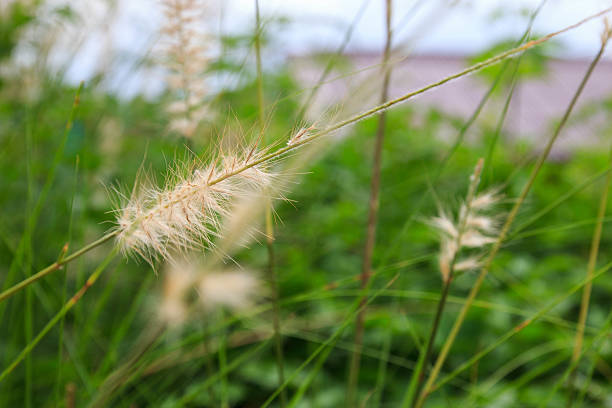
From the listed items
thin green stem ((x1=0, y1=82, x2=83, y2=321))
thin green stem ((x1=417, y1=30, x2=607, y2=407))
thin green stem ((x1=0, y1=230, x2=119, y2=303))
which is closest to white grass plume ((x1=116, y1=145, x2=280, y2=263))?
thin green stem ((x1=0, y1=230, x2=119, y2=303))

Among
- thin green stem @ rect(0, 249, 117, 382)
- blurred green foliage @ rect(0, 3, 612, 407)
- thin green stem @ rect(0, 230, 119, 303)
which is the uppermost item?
thin green stem @ rect(0, 230, 119, 303)

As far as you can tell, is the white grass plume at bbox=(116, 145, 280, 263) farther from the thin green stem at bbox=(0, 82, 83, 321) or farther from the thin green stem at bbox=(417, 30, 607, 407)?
the thin green stem at bbox=(417, 30, 607, 407)

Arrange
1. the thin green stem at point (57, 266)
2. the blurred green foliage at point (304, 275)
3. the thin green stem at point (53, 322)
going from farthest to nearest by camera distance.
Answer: the blurred green foliage at point (304, 275), the thin green stem at point (53, 322), the thin green stem at point (57, 266)

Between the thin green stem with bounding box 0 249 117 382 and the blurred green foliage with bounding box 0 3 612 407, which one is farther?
the blurred green foliage with bounding box 0 3 612 407

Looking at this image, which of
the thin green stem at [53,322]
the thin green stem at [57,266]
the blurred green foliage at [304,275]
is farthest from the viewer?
the blurred green foliage at [304,275]

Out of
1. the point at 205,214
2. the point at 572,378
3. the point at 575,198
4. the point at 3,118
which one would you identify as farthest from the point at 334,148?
the point at 205,214

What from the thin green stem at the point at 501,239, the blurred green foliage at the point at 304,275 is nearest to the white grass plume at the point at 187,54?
the blurred green foliage at the point at 304,275

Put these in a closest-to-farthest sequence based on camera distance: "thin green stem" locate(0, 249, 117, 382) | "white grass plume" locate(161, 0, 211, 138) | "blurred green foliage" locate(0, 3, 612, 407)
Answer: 1. "thin green stem" locate(0, 249, 117, 382)
2. "white grass plume" locate(161, 0, 211, 138)
3. "blurred green foliage" locate(0, 3, 612, 407)

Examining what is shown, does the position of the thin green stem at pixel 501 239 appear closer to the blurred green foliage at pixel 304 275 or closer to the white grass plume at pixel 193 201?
the blurred green foliage at pixel 304 275

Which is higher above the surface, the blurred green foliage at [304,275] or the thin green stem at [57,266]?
the thin green stem at [57,266]

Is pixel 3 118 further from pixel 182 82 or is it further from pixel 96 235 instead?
pixel 182 82

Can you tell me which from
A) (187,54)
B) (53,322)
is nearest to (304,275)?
(187,54)

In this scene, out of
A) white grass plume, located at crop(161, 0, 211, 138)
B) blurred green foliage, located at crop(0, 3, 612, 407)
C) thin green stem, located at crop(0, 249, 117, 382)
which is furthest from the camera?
blurred green foliage, located at crop(0, 3, 612, 407)
